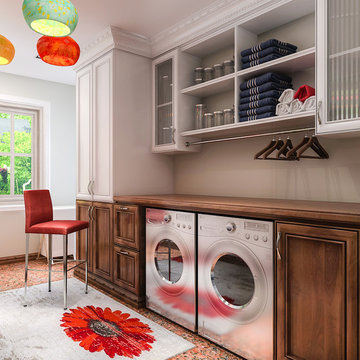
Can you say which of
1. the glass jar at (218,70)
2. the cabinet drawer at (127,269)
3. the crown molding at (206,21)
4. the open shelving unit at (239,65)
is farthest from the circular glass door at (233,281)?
the crown molding at (206,21)

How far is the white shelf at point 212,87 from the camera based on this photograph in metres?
2.51

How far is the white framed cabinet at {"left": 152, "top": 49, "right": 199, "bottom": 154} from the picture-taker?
9.61ft

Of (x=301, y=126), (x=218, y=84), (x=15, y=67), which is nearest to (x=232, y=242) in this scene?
(x=301, y=126)

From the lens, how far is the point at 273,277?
67.5 inches

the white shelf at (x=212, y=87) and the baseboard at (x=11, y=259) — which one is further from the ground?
the white shelf at (x=212, y=87)

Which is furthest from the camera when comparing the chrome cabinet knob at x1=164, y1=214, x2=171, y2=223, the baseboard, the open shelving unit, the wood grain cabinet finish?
the baseboard

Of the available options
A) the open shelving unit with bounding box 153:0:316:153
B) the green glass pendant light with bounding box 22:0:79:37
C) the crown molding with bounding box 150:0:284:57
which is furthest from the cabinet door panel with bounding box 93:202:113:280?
the green glass pendant light with bounding box 22:0:79:37

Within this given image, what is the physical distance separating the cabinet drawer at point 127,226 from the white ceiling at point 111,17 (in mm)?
1638

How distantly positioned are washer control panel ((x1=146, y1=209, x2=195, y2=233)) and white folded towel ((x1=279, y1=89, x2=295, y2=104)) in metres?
0.99

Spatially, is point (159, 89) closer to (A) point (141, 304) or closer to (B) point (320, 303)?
(A) point (141, 304)

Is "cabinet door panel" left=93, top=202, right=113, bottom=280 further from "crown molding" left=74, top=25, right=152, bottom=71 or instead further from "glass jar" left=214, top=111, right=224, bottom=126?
"crown molding" left=74, top=25, right=152, bottom=71

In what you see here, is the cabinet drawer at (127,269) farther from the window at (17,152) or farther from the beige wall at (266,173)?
the window at (17,152)

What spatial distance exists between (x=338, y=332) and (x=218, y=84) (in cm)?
195

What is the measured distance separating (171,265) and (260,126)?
1.24 metres
